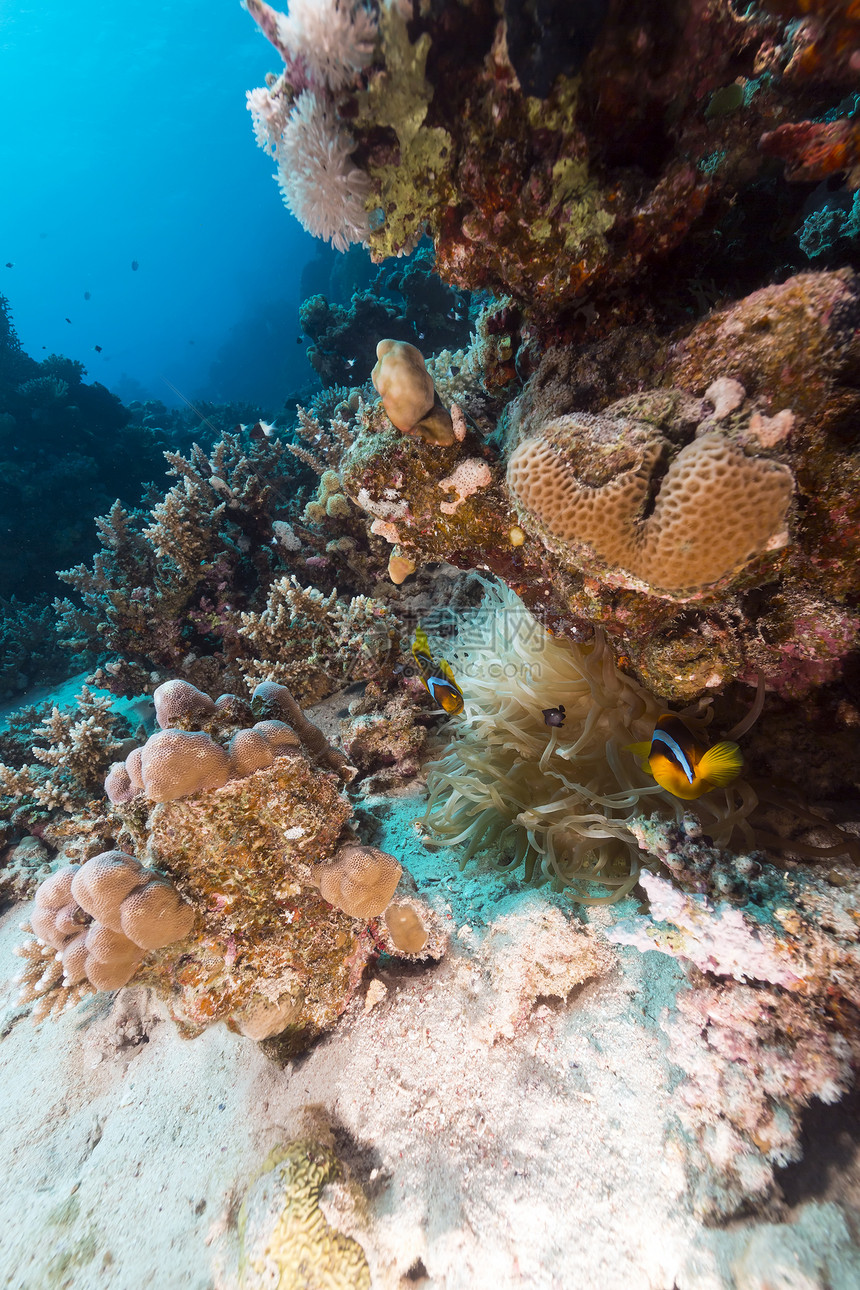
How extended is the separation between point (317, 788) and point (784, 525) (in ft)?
6.69

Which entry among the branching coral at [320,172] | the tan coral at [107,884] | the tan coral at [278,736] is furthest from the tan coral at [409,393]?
the tan coral at [107,884]

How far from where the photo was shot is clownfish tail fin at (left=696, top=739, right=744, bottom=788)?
176 cm

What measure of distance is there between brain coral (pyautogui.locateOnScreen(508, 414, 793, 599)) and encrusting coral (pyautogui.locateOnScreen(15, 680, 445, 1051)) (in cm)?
154

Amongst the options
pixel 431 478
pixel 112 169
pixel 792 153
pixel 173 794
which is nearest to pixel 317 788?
pixel 173 794

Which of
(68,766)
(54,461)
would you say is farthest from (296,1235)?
(54,461)

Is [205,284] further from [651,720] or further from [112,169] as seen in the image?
[651,720]

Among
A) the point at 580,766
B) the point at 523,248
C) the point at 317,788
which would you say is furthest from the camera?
the point at 580,766

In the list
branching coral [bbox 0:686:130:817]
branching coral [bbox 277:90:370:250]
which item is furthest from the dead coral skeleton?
branching coral [bbox 0:686:130:817]

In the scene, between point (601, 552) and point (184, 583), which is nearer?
point (601, 552)

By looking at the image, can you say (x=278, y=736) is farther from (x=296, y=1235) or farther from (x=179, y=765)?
(x=296, y=1235)

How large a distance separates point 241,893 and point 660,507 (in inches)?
89.1

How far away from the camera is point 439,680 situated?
109 inches

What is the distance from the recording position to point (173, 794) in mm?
2107

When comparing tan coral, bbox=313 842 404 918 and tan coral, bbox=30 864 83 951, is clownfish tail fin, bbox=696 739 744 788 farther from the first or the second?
tan coral, bbox=30 864 83 951
